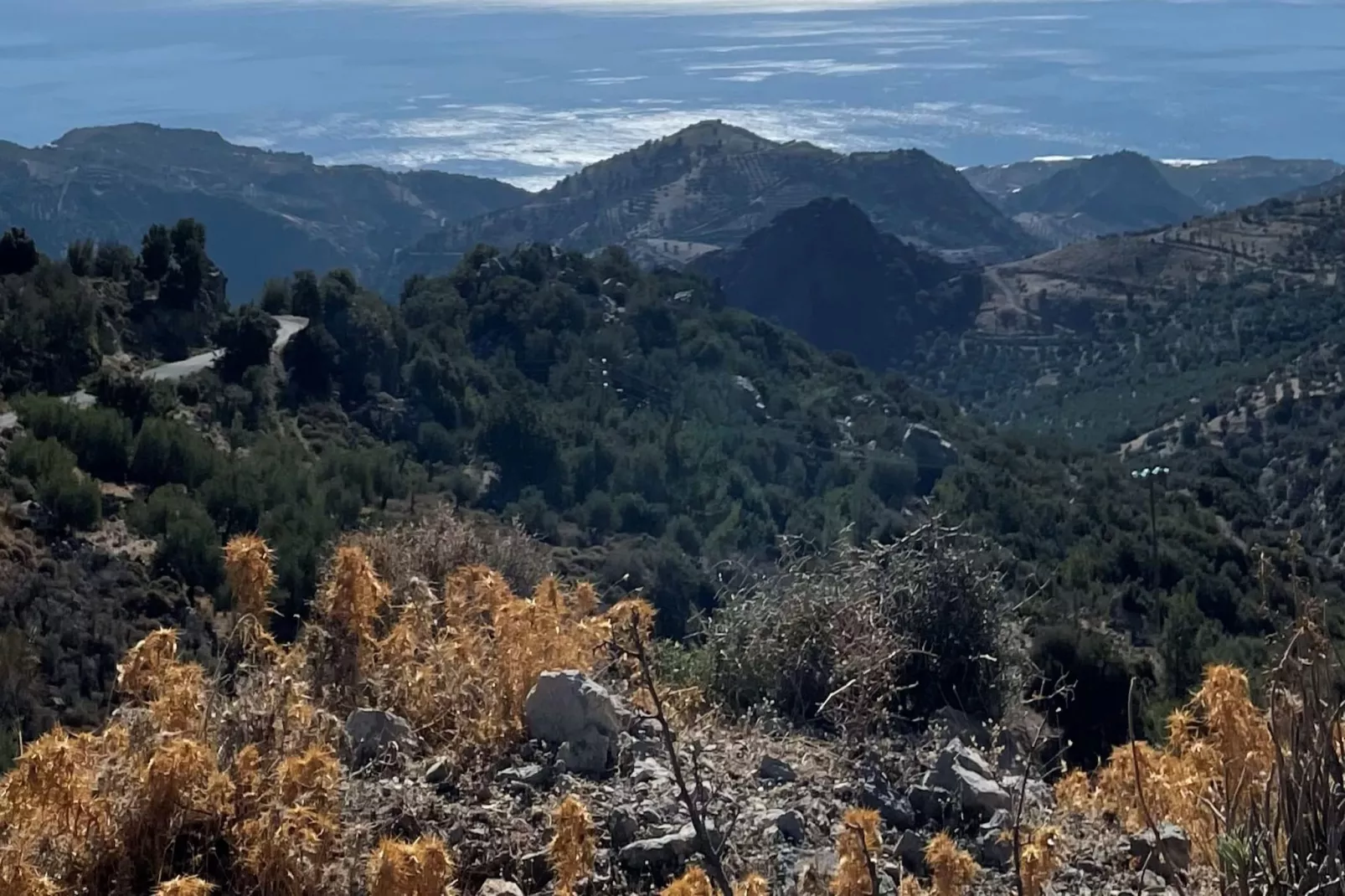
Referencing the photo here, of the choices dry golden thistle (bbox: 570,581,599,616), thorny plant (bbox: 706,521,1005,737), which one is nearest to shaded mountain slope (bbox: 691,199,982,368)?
thorny plant (bbox: 706,521,1005,737)

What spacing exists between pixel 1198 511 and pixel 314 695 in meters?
26.8

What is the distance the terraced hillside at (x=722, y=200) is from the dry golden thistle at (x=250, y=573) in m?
102

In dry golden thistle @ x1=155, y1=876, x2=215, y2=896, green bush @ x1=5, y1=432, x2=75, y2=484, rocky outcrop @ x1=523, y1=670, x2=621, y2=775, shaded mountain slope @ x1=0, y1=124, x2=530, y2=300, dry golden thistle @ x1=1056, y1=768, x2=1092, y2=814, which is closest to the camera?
dry golden thistle @ x1=155, y1=876, x2=215, y2=896

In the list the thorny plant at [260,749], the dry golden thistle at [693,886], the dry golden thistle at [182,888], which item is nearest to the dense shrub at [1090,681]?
the thorny plant at [260,749]

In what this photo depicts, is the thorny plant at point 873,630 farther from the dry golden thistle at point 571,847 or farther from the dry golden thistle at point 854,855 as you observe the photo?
the dry golden thistle at point 571,847

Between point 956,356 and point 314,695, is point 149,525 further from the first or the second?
point 956,356

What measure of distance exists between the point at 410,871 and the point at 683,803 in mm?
1138

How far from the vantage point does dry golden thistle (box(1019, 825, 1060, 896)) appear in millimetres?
4082

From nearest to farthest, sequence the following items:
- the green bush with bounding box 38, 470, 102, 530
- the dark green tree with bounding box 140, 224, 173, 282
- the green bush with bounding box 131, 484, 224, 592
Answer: the green bush with bounding box 131, 484, 224, 592, the green bush with bounding box 38, 470, 102, 530, the dark green tree with bounding box 140, 224, 173, 282

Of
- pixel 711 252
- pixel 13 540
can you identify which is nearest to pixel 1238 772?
pixel 13 540

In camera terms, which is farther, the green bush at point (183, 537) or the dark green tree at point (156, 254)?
the dark green tree at point (156, 254)

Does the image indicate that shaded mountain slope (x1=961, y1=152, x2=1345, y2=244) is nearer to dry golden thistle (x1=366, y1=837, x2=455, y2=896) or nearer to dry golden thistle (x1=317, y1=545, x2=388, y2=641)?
dry golden thistle (x1=317, y1=545, x2=388, y2=641)

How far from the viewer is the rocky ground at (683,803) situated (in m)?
4.32

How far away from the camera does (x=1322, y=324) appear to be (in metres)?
48.0
